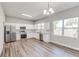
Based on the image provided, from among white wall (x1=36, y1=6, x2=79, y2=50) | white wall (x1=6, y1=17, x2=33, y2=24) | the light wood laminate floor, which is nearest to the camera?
the light wood laminate floor

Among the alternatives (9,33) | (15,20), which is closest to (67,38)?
(9,33)

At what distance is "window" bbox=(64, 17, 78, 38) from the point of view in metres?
4.52

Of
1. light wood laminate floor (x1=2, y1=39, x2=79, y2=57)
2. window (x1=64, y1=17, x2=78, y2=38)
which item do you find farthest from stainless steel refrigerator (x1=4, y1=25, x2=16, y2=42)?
window (x1=64, y1=17, x2=78, y2=38)

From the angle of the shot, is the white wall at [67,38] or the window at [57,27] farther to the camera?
the window at [57,27]

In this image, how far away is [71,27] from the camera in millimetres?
4852

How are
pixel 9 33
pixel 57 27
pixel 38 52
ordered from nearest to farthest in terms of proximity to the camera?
1. pixel 38 52
2. pixel 57 27
3. pixel 9 33

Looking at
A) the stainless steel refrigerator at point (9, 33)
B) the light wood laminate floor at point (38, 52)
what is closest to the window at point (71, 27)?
the light wood laminate floor at point (38, 52)

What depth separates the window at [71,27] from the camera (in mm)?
4524

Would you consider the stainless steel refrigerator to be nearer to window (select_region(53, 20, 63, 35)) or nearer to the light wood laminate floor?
the light wood laminate floor

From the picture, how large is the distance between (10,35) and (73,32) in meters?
5.62

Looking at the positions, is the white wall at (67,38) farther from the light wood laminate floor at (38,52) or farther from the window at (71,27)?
the light wood laminate floor at (38,52)

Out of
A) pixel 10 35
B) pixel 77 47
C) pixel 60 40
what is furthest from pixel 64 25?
pixel 10 35

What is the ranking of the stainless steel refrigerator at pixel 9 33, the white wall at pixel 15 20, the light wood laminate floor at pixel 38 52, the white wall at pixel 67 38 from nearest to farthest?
1. the light wood laminate floor at pixel 38 52
2. the white wall at pixel 67 38
3. the stainless steel refrigerator at pixel 9 33
4. the white wall at pixel 15 20

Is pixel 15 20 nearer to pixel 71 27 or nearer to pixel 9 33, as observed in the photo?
pixel 9 33
